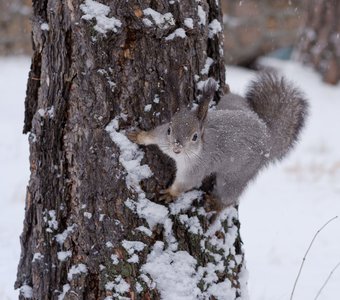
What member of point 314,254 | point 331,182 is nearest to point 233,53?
point 331,182

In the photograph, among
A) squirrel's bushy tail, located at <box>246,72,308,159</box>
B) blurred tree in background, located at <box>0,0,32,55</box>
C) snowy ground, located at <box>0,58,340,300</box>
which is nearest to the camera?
squirrel's bushy tail, located at <box>246,72,308,159</box>

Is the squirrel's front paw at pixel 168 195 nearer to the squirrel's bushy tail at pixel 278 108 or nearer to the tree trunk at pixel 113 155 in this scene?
the tree trunk at pixel 113 155

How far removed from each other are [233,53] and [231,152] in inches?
338

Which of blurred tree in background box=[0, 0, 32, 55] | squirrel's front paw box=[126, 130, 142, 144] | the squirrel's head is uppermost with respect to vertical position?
blurred tree in background box=[0, 0, 32, 55]

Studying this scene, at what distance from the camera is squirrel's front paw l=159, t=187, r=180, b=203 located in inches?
102

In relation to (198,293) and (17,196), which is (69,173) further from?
(17,196)

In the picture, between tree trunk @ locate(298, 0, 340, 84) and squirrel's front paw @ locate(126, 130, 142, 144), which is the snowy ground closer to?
squirrel's front paw @ locate(126, 130, 142, 144)

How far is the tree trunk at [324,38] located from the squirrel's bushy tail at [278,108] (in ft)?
20.0

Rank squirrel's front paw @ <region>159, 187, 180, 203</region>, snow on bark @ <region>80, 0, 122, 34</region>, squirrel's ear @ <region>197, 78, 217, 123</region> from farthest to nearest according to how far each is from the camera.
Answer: squirrel's front paw @ <region>159, 187, 180, 203</region> < squirrel's ear @ <region>197, 78, 217, 123</region> < snow on bark @ <region>80, 0, 122, 34</region>

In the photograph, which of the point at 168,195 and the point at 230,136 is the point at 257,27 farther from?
the point at 168,195

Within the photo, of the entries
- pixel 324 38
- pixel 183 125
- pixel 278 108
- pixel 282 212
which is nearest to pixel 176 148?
pixel 183 125

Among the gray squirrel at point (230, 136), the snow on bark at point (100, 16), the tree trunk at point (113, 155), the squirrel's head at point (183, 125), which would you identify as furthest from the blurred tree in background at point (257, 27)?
the snow on bark at point (100, 16)

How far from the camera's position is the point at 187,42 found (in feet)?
8.21

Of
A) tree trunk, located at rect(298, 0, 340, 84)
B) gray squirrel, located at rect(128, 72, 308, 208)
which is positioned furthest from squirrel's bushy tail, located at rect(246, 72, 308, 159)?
tree trunk, located at rect(298, 0, 340, 84)
